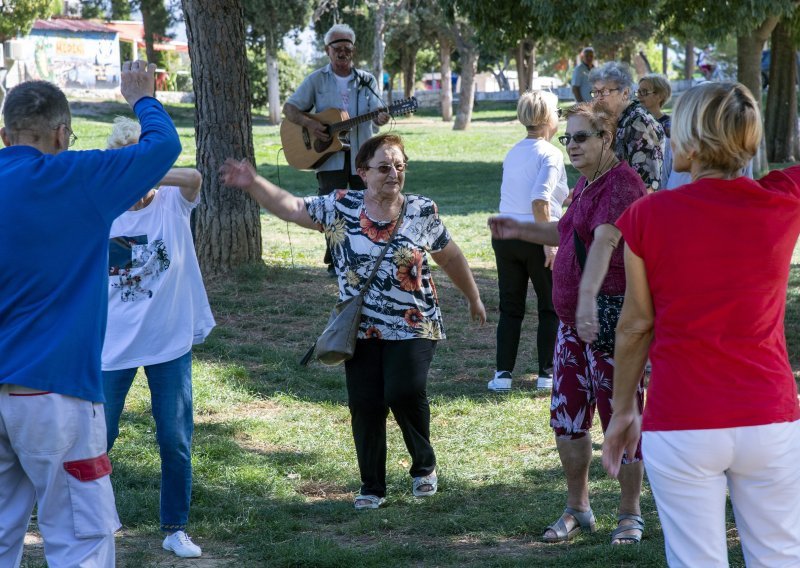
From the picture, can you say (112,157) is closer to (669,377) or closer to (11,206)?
(11,206)

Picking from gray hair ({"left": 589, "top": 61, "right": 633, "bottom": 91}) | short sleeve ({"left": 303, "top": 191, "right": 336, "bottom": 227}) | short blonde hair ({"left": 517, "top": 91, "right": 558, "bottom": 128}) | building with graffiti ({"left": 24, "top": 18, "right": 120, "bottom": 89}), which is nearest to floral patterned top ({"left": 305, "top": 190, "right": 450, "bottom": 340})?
short sleeve ({"left": 303, "top": 191, "right": 336, "bottom": 227})

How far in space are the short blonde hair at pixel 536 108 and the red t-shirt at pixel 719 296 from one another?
371 cm

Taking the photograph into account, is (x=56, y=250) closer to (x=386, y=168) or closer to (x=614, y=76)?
(x=386, y=168)

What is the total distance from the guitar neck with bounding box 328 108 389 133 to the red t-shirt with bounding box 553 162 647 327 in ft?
16.6

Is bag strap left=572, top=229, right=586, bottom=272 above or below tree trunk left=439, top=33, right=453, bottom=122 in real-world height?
below

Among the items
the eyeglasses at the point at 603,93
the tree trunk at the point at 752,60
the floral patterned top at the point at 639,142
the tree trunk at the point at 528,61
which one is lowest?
the floral patterned top at the point at 639,142

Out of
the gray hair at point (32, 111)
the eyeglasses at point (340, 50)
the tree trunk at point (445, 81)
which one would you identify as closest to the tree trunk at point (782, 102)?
the eyeglasses at point (340, 50)

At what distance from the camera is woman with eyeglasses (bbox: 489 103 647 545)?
4.29m

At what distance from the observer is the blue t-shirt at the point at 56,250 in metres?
3.12

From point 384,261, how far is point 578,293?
3.75ft

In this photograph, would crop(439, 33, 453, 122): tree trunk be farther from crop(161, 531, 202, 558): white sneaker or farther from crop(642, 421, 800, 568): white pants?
crop(642, 421, 800, 568): white pants

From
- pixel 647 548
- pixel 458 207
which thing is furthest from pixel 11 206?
pixel 458 207

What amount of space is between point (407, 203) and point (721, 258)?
96.2 inches

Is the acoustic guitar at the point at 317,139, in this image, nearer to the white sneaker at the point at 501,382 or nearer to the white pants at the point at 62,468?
the white sneaker at the point at 501,382
